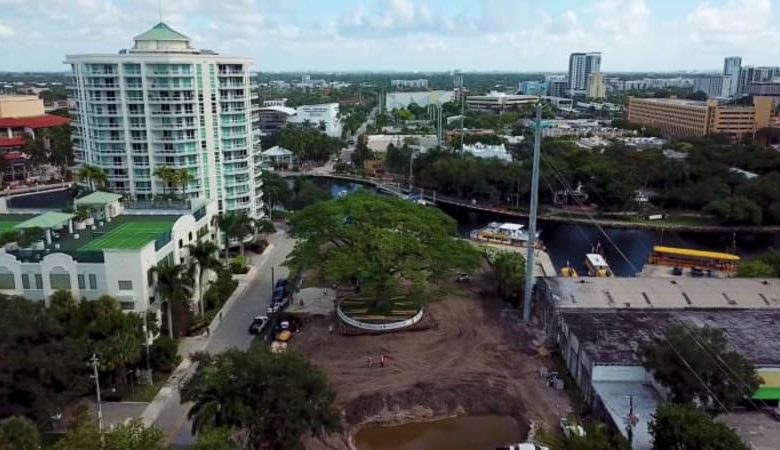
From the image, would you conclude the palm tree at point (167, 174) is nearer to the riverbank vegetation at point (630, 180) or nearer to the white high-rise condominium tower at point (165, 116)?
the white high-rise condominium tower at point (165, 116)

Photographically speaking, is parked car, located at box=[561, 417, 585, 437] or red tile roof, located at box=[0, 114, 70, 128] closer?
parked car, located at box=[561, 417, 585, 437]

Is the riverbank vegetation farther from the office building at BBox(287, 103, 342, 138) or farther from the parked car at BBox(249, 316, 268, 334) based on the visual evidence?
the office building at BBox(287, 103, 342, 138)

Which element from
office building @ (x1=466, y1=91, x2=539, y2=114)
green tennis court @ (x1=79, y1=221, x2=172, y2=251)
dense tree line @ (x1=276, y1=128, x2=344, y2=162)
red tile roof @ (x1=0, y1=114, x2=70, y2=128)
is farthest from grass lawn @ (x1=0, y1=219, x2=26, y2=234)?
office building @ (x1=466, y1=91, x2=539, y2=114)

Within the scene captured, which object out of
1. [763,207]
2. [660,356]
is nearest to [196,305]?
[660,356]

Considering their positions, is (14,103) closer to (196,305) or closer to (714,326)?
(196,305)

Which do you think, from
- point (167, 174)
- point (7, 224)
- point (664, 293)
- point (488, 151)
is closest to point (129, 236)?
point (7, 224)
